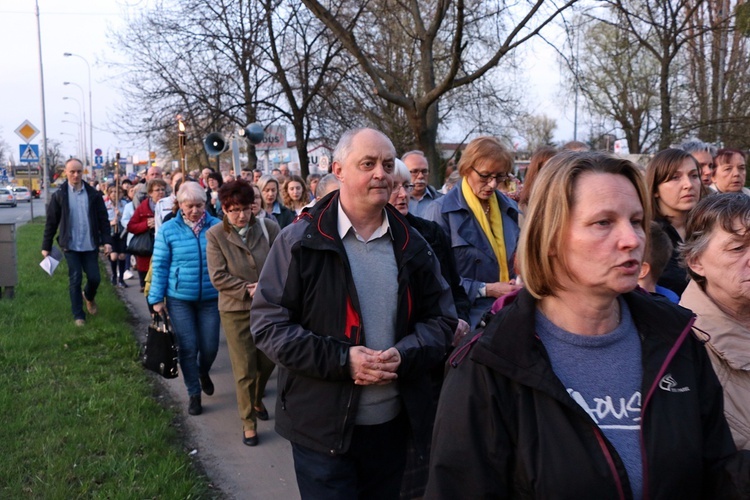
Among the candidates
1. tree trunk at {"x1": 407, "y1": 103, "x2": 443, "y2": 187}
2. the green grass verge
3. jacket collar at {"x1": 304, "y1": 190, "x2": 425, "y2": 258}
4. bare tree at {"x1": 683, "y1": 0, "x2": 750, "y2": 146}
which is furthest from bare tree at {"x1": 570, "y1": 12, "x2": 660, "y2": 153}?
jacket collar at {"x1": 304, "y1": 190, "x2": 425, "y2": 258}

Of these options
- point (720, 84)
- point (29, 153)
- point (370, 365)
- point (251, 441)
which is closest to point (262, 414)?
point (251, 441)

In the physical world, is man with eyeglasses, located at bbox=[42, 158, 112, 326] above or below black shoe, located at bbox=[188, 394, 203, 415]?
above

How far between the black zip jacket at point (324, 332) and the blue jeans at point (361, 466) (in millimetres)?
101

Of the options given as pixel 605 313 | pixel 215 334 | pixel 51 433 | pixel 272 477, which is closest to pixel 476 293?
pixel 272 477

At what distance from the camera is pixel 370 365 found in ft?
9.66

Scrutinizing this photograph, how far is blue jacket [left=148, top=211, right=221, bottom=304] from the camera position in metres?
5.93

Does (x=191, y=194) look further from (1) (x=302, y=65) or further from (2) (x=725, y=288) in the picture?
(1) (x=302, y=65)

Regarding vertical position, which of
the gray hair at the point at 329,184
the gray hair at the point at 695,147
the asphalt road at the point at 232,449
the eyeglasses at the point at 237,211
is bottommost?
the asphalt road at the point at 232,449

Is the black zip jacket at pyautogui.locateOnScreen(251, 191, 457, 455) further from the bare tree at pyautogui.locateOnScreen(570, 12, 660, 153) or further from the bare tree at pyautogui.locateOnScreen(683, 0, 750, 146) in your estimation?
the bare tree at pyautogui.locateOnScreen(570, 12, 660, 153)

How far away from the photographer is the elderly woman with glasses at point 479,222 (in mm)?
4309

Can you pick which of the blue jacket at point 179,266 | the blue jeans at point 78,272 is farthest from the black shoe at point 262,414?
the blue jeans at point 78,272

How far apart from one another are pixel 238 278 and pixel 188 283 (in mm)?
576

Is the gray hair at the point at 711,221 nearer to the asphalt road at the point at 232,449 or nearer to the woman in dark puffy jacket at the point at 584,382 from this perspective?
the woman in dark puffy jacket at the point at 584,382

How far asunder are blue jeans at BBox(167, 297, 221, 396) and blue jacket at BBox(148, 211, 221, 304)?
4.0 inches
